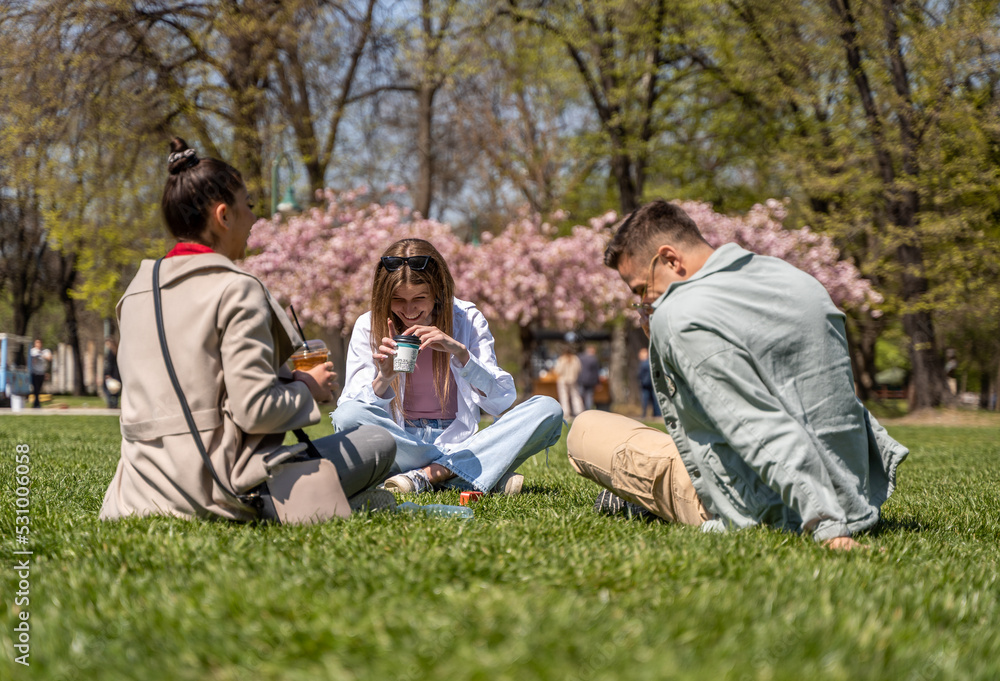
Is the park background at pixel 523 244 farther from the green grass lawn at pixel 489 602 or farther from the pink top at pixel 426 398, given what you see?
the pink top at pixel 426 398

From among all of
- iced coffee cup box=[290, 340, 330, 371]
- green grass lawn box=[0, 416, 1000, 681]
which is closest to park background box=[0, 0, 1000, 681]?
green grass lawn box=[0, 416, 1000, 681]

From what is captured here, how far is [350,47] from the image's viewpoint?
771 inches

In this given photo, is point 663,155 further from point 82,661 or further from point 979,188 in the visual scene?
point 82,661

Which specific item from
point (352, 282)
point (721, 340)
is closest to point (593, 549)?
point (721, 340)

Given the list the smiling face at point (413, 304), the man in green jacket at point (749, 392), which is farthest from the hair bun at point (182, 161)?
the smiling face at point (413, 304)

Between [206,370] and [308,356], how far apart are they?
0.43m

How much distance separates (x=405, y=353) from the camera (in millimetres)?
4328

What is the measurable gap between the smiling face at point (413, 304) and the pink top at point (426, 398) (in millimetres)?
321

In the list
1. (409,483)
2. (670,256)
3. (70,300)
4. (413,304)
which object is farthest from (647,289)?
(70,300)

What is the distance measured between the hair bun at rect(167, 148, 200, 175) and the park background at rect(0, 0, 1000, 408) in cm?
1339

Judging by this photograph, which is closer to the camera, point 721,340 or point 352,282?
point 721,340

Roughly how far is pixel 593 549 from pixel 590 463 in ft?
2.88

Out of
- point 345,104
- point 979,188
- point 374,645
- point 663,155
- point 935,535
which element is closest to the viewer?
point 374,645

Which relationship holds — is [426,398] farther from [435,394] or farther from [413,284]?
[413,284]
